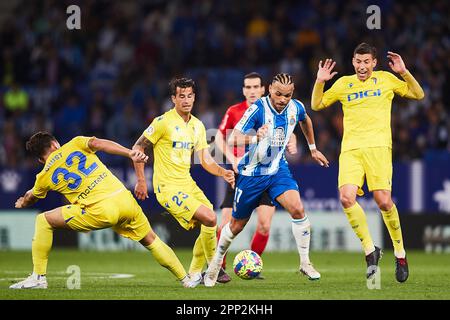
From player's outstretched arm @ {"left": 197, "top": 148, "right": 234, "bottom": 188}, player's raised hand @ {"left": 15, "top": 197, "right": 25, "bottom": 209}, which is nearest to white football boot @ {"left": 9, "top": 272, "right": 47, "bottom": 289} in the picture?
player's raised hand @ {"left": 15, "top": 197, "right": 25, "bottom": 209}

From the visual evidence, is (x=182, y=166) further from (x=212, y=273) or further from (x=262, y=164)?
(x=212, y=273)

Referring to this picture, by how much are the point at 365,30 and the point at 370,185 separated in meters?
8.94

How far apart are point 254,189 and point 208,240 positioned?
0.80m

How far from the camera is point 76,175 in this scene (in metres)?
10.0

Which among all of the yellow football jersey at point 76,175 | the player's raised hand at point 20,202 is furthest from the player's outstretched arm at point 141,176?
the player's raised hand at point 20,202

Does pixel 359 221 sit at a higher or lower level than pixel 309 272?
higher

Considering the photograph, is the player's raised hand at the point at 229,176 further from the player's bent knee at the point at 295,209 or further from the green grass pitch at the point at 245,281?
the green grass pitch at the point at 245,281

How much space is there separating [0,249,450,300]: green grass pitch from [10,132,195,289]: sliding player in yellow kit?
0.38m

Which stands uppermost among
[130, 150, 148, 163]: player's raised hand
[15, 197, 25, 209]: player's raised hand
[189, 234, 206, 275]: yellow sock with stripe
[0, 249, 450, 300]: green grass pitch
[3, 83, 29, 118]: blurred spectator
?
[3, 83, 29, 118]: blurred spectator

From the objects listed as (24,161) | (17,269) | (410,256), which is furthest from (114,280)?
(24,161)

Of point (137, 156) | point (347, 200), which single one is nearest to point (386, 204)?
point (347, 200)

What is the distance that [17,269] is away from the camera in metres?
13.1

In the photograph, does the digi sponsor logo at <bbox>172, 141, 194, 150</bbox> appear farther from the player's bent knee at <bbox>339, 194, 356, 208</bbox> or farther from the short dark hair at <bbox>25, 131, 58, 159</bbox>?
the player's bent knee at <bbox>339, 194, 356, 208</bbox>

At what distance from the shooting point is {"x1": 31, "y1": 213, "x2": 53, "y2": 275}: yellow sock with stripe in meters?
10.0
